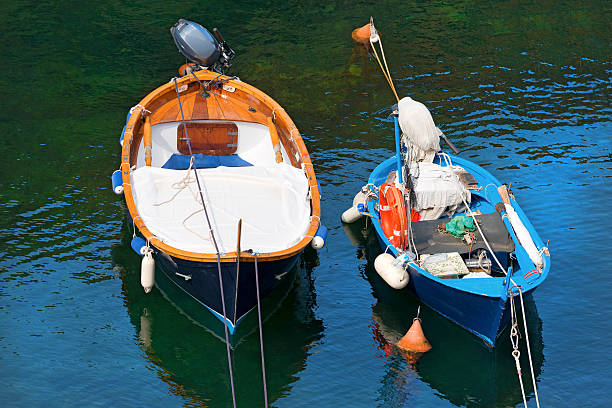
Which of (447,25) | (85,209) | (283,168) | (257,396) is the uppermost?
(447,25)

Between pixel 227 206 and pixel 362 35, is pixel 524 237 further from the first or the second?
pixel 362 35

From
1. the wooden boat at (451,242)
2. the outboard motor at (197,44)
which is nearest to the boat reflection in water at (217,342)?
the wooden boat at (451,242)

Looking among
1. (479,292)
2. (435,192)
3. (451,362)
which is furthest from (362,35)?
(451,362)

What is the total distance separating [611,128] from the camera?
2044cm

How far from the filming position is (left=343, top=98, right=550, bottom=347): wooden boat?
12750mm

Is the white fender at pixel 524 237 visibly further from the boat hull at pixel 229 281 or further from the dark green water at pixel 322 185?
the boat hull at pixel 229 281

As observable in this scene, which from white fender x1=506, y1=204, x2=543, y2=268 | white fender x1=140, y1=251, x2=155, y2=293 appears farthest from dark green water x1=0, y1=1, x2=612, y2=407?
white fender x1=506, y1=204, x2=543, y2=268

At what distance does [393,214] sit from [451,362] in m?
Result: 3.02

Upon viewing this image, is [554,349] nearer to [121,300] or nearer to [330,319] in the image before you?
[330,319]

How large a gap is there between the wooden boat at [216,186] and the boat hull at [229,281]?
0.9 inches

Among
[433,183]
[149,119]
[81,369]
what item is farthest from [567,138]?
[81,369]

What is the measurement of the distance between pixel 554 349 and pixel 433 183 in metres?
3.81

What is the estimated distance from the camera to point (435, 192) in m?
14.6

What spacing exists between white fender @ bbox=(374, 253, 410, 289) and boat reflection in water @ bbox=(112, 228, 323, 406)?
60.0 inches
